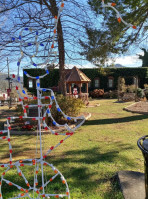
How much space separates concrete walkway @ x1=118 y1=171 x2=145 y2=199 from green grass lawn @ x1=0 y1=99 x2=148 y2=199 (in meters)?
0.10

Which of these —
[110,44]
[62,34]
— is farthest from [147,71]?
[62,34]

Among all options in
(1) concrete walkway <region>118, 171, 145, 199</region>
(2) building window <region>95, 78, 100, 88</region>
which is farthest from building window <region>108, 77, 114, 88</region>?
(1) concrete walkway <region>118, 171, 145, 199</region>

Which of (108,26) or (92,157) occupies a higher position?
(108,26)

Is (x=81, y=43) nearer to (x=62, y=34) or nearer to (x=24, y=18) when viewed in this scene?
(x=62, y=34)

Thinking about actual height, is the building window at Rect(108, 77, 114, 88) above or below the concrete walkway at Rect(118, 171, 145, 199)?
above

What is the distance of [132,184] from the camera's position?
2.85 meters

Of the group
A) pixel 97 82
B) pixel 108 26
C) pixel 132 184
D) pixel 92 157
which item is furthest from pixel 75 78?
pixel 132 184

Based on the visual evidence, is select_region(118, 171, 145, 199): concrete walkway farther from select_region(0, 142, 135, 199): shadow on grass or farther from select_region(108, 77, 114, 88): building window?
select_region(108, 77, 114, 88): building window

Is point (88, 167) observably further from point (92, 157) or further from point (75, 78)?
point (75, 78)

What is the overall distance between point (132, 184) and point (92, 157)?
1.31 metres

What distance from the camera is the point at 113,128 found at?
22.6 feet

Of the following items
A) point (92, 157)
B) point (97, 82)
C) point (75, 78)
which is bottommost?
point (92, 157)

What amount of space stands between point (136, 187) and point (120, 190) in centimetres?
24

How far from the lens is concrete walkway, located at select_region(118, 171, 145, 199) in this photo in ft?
8.48
